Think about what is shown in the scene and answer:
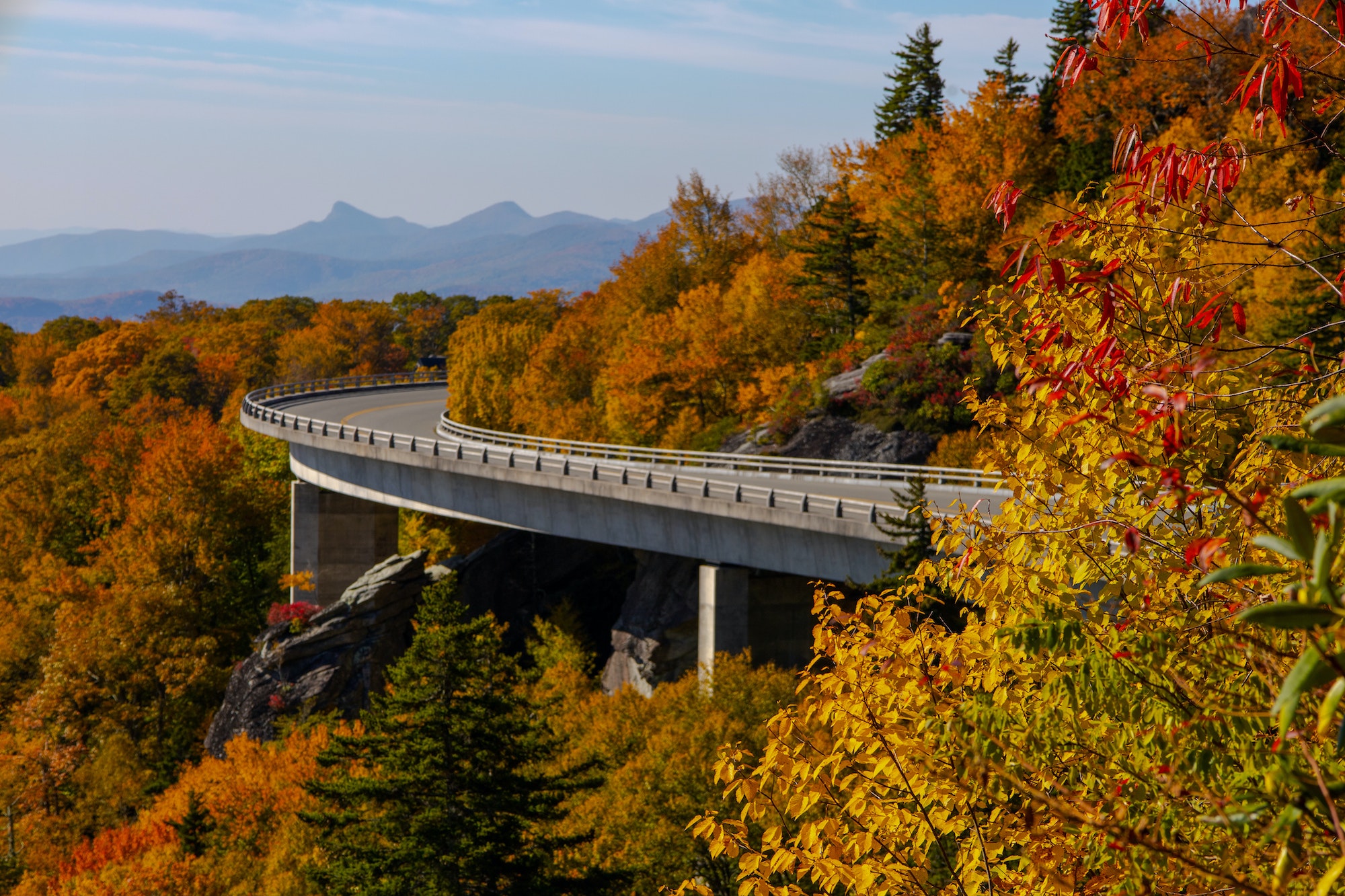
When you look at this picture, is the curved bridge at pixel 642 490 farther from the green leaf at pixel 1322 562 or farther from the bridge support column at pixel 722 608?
the green leaf at pixel 1322 562

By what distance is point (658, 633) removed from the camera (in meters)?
37.9

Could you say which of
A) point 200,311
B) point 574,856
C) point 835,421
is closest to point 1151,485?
point 574,856

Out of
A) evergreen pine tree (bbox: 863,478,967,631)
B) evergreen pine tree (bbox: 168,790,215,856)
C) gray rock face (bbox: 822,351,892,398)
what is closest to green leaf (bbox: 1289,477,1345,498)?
evergreen pine tree (bbox: 863,478,967,631)

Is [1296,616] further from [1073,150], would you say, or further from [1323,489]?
[1073,150]

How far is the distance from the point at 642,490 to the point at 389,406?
40875 millimetres

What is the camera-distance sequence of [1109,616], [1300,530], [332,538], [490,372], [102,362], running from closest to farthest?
[1300,530] → [1109,616] → [332,538] → [490,372] → [102,362]

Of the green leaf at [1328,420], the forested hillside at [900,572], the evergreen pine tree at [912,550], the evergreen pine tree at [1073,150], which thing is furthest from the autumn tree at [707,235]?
the green leaf at [1328,420]

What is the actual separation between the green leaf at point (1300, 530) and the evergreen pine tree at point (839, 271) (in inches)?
1953

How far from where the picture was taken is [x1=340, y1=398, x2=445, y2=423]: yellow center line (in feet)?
204

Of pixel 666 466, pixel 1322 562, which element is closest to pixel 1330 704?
pixel 1322 562

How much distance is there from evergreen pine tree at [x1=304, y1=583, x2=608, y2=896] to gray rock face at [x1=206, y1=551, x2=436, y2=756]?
24716mm

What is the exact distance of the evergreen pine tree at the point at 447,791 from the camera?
17.0 m

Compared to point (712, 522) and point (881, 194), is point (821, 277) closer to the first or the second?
point (881, 194)

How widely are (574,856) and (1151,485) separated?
1868 cm
